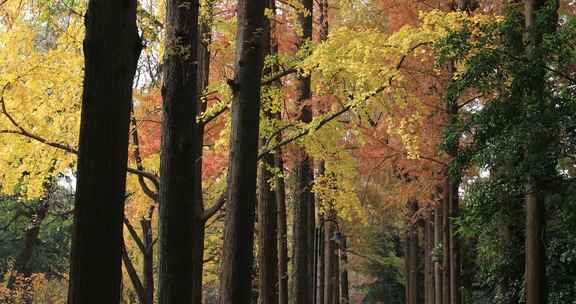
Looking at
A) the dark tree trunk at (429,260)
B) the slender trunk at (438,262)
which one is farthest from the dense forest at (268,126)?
the dark tree trunk at (429,260)

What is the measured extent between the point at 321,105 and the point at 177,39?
7.54 metres

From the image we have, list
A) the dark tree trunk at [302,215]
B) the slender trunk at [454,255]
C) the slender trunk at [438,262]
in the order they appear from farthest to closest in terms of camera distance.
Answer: the slender trunk at [438,262]
the slender trunk at [454,255]
the dark tree trunk at [302,215]

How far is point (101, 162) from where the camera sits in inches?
130

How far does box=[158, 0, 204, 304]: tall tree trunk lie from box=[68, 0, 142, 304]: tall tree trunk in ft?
7.32

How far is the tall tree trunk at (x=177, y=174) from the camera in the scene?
564cm

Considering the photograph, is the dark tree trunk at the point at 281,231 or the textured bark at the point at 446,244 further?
the textured bark at the point at 446,244

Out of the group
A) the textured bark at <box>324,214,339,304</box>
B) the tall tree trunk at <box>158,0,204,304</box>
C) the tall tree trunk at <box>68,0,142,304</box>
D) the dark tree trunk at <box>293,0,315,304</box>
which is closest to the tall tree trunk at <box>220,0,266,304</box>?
the tall tree trunk at <box>158,0,204,304</box>

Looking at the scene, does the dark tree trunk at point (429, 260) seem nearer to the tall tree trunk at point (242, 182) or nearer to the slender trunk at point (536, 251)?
the slender trunk at point (536, 251)

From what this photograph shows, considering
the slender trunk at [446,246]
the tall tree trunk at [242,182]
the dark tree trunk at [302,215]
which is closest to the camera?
the tall tree trunk at [242,182]

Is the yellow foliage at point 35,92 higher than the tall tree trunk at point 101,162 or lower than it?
higher

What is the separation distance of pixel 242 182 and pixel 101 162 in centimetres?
359

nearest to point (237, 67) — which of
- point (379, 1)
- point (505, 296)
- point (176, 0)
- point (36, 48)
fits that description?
point (176, 0)

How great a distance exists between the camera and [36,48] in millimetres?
10883

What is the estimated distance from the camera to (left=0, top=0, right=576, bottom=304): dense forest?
3.39m
